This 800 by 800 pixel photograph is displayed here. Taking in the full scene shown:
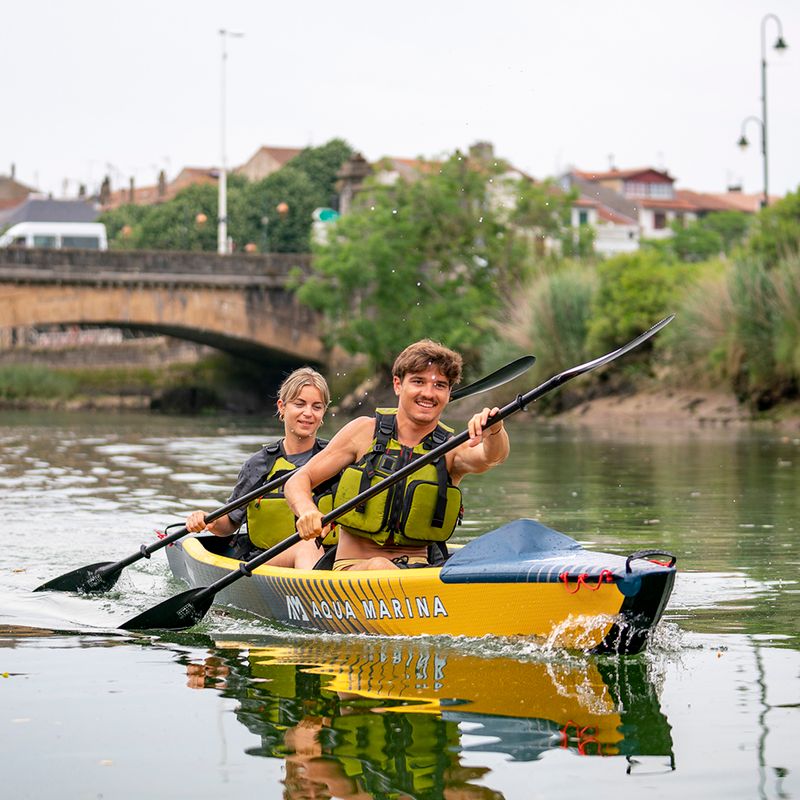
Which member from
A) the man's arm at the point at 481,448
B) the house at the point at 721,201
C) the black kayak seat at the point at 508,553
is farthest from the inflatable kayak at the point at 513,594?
the house at the point at 721,201

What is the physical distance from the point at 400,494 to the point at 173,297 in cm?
4336

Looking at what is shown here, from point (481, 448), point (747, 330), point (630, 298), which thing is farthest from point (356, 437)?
point (630, 298)

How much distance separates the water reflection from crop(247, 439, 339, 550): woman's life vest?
1.33 meters

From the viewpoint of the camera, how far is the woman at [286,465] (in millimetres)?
9344

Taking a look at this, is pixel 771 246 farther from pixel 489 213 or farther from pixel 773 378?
pixel 489 213

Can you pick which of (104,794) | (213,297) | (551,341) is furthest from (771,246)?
(104,794)

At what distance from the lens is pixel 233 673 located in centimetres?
752

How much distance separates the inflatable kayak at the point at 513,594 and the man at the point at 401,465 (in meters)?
0.26

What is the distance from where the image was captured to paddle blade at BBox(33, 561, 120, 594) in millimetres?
10391

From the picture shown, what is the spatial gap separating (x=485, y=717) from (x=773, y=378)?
985 inches

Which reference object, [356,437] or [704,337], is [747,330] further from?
[356,437]

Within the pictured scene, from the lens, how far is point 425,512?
26.3ft

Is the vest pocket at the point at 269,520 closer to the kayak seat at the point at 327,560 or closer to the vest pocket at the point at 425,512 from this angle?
the kayak seat at the point at 327,560

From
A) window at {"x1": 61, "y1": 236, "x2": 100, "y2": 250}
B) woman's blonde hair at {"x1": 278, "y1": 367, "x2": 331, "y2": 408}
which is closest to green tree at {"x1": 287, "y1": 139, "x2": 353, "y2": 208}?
window at {"x1": 61, "y1": 236, "x2": 100, "y2": 250}
